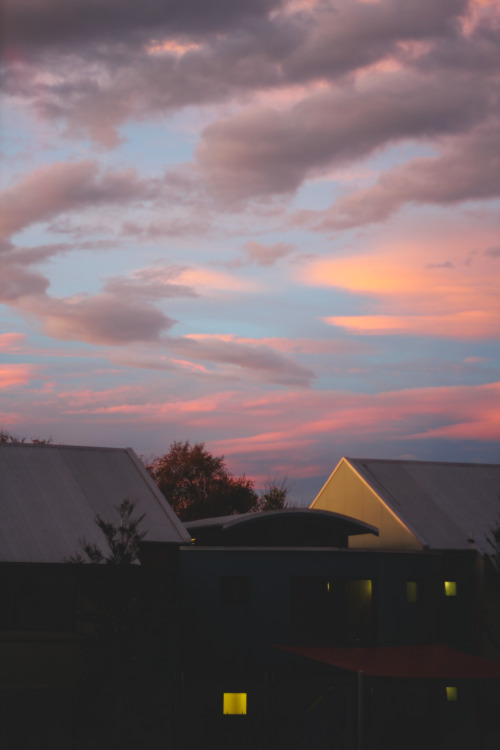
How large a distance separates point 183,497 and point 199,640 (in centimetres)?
3672

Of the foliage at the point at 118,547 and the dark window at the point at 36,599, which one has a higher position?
the foliage at the point at 118,547

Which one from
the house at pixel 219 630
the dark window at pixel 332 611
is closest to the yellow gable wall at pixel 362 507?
the house at pixel 219 630

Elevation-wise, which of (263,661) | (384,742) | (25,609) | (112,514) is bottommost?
(384,742)

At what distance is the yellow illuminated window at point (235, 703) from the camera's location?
27500 millimetres

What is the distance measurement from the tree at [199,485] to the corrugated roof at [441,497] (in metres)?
28.7

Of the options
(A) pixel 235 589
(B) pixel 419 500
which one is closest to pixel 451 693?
(B) pixel 419 500

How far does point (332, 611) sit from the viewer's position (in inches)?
1157

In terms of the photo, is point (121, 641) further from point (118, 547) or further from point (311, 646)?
point (311, 646)

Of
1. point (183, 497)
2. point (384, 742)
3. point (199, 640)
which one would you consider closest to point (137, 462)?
point (199, 640)

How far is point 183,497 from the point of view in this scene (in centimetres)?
6431

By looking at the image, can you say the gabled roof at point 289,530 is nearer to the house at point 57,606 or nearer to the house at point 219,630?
the house at point 219,630

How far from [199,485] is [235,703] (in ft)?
123

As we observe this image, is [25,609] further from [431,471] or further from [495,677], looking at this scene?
[431,471]

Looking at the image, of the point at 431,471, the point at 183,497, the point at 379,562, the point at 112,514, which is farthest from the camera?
the point at 183,497
